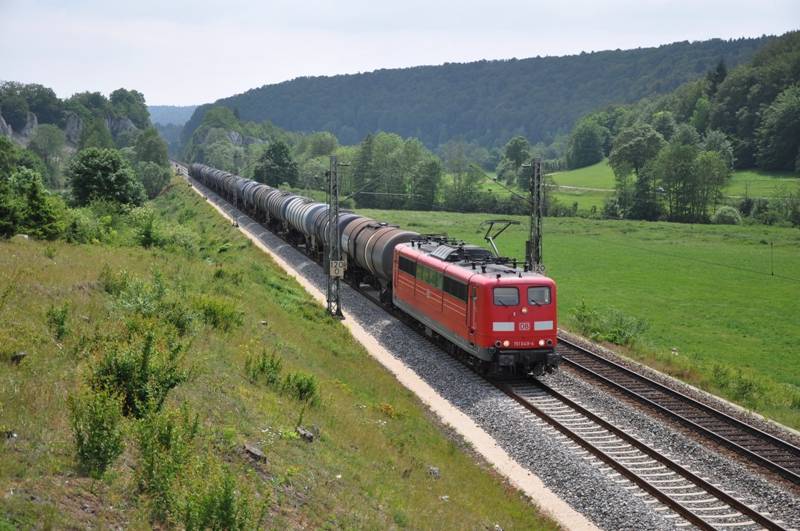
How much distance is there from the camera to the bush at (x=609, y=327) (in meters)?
34.3

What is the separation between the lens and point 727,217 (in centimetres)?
9994

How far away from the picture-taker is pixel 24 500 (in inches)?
375

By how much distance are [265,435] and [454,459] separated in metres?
5.89

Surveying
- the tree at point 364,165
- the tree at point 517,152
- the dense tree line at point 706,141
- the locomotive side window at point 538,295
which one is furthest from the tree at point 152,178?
the locomotive side window at point 538,295

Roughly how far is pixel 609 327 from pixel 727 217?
239ft

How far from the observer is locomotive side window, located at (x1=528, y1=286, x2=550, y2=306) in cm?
2534

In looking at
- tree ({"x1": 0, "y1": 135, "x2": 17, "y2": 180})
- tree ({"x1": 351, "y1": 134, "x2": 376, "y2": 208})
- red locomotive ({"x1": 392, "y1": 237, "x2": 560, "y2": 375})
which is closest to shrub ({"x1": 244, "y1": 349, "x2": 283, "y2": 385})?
red locomotive ({"x1": 392, "y1": 237, "x2": 560, "y2": 375})

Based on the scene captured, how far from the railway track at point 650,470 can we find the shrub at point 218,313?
9188 millimetres

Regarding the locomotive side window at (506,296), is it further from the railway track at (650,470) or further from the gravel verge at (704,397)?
the gravel verge at (704,397)

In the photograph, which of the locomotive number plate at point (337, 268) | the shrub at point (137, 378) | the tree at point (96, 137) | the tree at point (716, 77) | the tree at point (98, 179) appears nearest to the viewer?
the shrub at point (137, 378)

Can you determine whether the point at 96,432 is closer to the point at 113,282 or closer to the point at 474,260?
the point at 113,282

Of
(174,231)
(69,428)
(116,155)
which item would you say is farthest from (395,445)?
(116,155)

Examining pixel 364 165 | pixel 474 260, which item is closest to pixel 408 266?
pixel 474 260

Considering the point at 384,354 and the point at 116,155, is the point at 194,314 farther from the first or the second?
the point at 116,155
